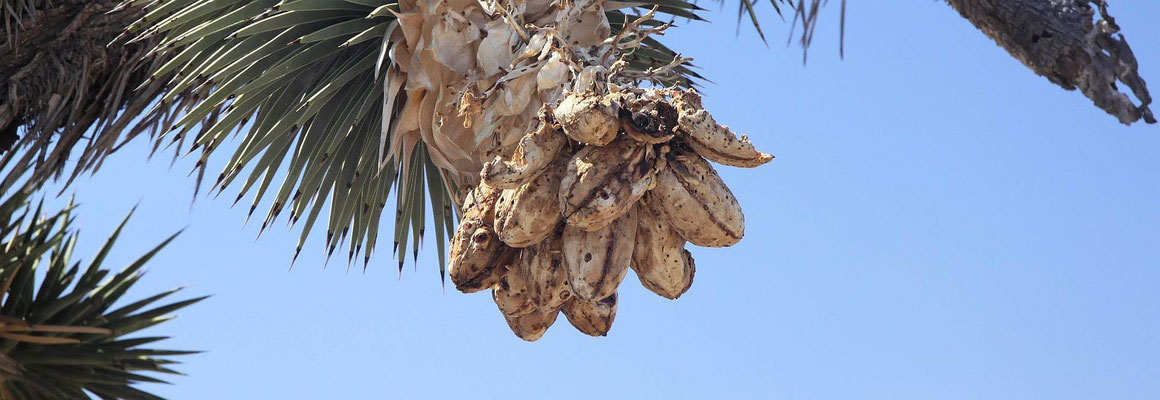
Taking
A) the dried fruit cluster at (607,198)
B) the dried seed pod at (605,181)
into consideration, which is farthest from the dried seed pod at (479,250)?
the dried seed pod at (605,181)

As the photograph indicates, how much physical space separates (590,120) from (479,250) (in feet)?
1.18

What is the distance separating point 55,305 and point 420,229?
3.83 feet

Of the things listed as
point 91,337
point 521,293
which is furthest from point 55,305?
point 521,293

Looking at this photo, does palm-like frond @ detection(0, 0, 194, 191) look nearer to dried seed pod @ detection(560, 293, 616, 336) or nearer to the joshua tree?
the joshua tree

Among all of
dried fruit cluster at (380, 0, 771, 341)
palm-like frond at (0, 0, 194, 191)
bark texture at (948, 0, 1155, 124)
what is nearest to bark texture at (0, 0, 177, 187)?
palm-like frond at (0, 0, 194, 191)

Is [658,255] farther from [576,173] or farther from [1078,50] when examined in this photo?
[1078,50]

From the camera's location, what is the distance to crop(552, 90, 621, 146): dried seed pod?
1.87 metres

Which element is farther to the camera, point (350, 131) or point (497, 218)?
point (350, 131)

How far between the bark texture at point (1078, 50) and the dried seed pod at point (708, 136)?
0.65 meters

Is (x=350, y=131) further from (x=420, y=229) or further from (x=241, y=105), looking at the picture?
(x=420, y=229)

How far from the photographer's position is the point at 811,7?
3637mm

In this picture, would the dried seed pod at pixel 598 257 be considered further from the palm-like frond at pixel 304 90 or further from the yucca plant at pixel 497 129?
the palm-like frond at pixel 304 90

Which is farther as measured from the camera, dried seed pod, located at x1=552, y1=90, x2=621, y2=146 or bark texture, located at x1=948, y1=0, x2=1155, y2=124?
bark texture, located at x1=948, y1=0, x2=1155, y2=124

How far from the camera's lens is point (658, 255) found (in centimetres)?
201
